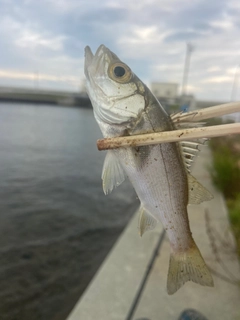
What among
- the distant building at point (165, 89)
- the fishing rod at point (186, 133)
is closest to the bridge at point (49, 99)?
the distant building at point (165, 89)

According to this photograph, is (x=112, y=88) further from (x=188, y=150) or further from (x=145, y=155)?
(x=188, y=150)

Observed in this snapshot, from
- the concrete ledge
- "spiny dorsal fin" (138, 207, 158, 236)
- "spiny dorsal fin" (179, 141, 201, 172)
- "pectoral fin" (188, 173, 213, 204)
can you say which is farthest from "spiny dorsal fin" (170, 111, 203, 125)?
the concrete ledge

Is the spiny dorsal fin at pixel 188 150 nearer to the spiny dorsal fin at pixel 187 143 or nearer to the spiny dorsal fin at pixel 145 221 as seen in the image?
the spiny dorsal fin at pixel 187 143

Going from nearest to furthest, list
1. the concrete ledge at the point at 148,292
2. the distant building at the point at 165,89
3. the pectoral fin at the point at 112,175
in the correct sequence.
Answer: the pectoral fin at the point at 112,175 → the concrete ledge at the point at 148,292 → the distant building at the point at 165,89

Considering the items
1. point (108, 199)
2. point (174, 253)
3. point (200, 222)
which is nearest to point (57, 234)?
point (108, 199)

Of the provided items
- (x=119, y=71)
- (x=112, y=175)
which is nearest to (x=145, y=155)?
(x=112, y=175)

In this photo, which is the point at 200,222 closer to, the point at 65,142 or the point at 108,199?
the point at 108,199

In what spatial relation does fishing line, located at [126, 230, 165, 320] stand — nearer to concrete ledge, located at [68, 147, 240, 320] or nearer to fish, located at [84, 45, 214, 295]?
concrete ledge, located at [68, 147, 240, 320]
